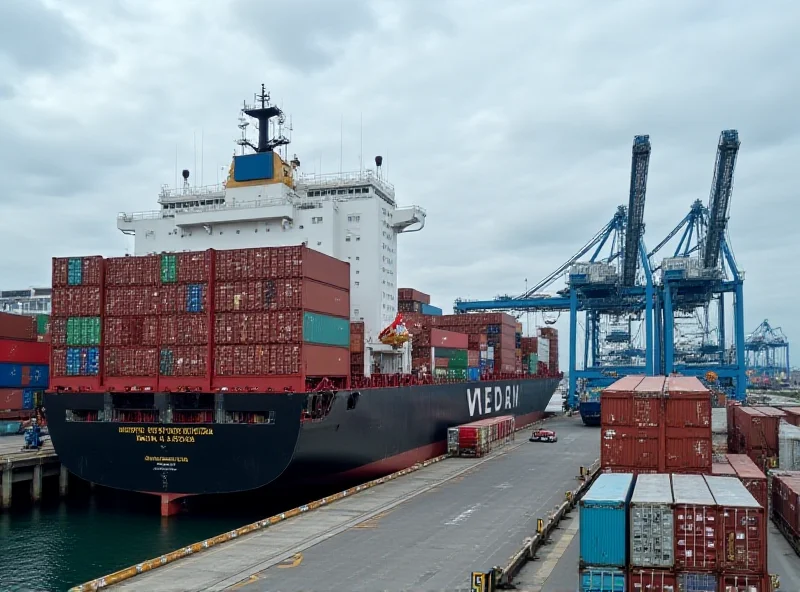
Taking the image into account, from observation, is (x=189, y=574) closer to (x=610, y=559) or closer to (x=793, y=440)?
(x=610, y=559)

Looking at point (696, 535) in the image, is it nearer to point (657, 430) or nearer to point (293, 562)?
point (657, 430)

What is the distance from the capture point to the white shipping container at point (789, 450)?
2716cm

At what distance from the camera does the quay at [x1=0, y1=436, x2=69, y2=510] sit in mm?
29922

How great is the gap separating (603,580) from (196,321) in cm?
1726

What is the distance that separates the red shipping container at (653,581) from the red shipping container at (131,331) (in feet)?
61.9

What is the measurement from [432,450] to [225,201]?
17584 mm

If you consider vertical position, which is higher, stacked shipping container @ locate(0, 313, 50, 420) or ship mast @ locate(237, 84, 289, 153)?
ship mast @ locate(237, 84, 289, 153)

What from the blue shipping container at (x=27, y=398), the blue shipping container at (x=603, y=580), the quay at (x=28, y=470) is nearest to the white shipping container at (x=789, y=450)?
the blue shipping container at (x=603, y=580)

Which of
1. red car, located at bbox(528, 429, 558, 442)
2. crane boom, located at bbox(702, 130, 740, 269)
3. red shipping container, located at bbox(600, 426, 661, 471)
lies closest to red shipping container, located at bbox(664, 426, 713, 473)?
red shipping container, located at bbox(600, 426, 661, 471)

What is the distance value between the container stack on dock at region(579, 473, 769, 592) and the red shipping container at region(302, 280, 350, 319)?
45.3 ft

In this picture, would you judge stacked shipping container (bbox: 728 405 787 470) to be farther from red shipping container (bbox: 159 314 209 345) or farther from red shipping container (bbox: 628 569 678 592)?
red shipping container (bbox: 159 314 209 345)

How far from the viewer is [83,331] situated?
2823 cm

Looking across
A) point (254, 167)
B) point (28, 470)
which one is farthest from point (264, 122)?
point (28, 470)

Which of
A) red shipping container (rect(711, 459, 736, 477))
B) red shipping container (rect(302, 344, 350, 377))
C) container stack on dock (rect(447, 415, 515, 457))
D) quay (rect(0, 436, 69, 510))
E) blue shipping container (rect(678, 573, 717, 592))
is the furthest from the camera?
container stack on dock (rect(447, 415, 515, 457))
